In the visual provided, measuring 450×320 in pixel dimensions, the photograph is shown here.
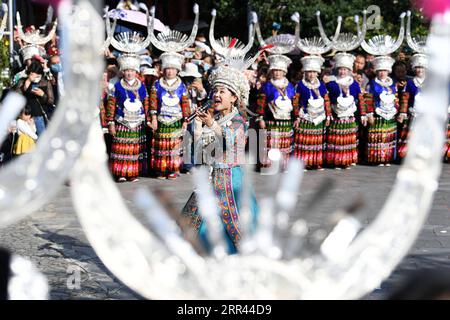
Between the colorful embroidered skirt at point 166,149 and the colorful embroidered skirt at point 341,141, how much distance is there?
2.02 metres

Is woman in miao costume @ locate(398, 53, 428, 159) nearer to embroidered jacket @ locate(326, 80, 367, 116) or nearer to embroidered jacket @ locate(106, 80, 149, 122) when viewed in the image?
embroidered jacket @ locate(326, 80, 367, 116)

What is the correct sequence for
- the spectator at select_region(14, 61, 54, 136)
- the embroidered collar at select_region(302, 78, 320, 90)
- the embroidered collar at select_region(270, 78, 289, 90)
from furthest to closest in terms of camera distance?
the embroidered collar at select_region(302, 78, 320, 90)
the embroidered collar at select_region(270, 78, 289, 90)
the spectator at select_region(14, 61, 54, 136)

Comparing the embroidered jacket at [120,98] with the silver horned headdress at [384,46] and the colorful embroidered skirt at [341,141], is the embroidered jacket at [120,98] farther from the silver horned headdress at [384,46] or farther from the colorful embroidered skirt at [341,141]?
the silver horned headdress at [384,46]

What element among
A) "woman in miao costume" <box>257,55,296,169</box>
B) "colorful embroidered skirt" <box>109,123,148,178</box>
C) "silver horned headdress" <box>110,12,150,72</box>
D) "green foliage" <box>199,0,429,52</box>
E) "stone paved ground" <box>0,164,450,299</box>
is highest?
"green foliage" <box>199,0,429,52</box>

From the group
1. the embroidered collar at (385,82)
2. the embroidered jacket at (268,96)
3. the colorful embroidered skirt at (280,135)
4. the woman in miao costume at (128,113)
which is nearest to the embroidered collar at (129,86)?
the woman in miao costume at (128,113)

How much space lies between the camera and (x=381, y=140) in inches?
476

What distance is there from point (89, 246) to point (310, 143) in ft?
16.6

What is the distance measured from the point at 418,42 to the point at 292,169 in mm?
9940

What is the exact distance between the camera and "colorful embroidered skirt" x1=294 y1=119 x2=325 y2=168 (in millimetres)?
11680

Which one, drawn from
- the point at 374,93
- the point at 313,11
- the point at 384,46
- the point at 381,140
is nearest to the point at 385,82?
the point at 374,93

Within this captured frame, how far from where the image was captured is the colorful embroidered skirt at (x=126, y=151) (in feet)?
35.2

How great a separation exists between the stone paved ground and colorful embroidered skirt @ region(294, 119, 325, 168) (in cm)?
95

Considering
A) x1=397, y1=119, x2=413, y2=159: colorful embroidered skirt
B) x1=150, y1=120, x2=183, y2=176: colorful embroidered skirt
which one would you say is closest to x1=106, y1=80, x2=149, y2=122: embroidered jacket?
x1=150, y1=120, x2=183, y2=176: colorful embroidered skirt

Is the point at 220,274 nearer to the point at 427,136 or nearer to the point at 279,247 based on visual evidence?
the point at 279,247
